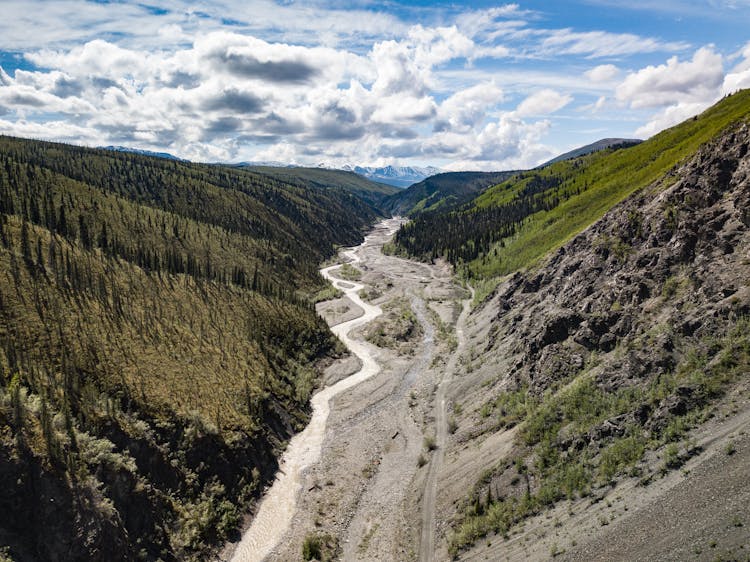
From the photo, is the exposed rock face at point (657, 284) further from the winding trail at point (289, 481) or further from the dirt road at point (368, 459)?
the winding trail at point (289, 481)

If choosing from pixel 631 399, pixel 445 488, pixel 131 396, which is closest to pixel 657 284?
pixel 631 399

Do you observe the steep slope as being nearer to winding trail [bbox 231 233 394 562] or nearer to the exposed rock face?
the exposed rock face

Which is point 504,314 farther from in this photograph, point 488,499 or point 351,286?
point 351,286

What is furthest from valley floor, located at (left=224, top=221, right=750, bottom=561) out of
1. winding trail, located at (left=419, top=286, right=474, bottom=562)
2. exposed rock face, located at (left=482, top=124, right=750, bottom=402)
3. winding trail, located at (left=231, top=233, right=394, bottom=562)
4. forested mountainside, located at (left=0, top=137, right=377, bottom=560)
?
exposed rock face, located at (left=482, top=124, right=750, bottom=402)

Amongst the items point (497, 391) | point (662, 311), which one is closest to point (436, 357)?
point (497, 391)

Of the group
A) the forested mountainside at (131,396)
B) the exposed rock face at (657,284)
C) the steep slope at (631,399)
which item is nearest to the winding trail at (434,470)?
the steep slope at (631,399)
